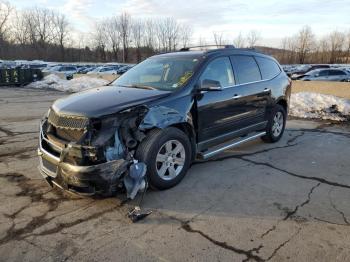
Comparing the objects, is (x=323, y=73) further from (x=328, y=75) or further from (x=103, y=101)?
(x=103, y=101)

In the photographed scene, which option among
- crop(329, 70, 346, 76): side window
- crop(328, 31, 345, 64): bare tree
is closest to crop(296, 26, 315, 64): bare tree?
crop(328, 31, 345, 64): bare tree

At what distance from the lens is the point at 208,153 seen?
4824mm

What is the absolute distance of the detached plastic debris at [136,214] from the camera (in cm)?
353

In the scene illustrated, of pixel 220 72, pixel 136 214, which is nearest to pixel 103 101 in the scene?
Answer: pixel 136 214

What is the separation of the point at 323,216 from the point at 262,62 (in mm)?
3452

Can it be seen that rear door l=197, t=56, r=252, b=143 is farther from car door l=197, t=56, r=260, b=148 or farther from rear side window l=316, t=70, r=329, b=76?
rear side window l=316, t=70, r=329, b=76

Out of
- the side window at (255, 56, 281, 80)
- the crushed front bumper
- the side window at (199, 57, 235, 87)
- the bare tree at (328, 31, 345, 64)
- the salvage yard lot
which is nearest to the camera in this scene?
the salvage yard lot

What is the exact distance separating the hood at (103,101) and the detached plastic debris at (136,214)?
1134 millimetres

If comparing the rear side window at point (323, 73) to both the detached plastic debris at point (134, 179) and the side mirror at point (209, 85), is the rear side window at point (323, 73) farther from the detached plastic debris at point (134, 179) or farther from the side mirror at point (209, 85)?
the detached plastic debris at point (134, 179)

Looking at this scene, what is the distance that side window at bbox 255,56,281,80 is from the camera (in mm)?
6133

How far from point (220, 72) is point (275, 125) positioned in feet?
7.47

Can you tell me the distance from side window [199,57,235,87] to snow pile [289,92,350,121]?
561 cm

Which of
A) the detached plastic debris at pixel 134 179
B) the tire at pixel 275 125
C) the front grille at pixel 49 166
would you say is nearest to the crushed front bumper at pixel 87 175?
the front grille at pixel 49 166

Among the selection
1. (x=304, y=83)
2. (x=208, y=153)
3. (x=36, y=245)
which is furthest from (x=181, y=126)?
(x=304, y=83)
